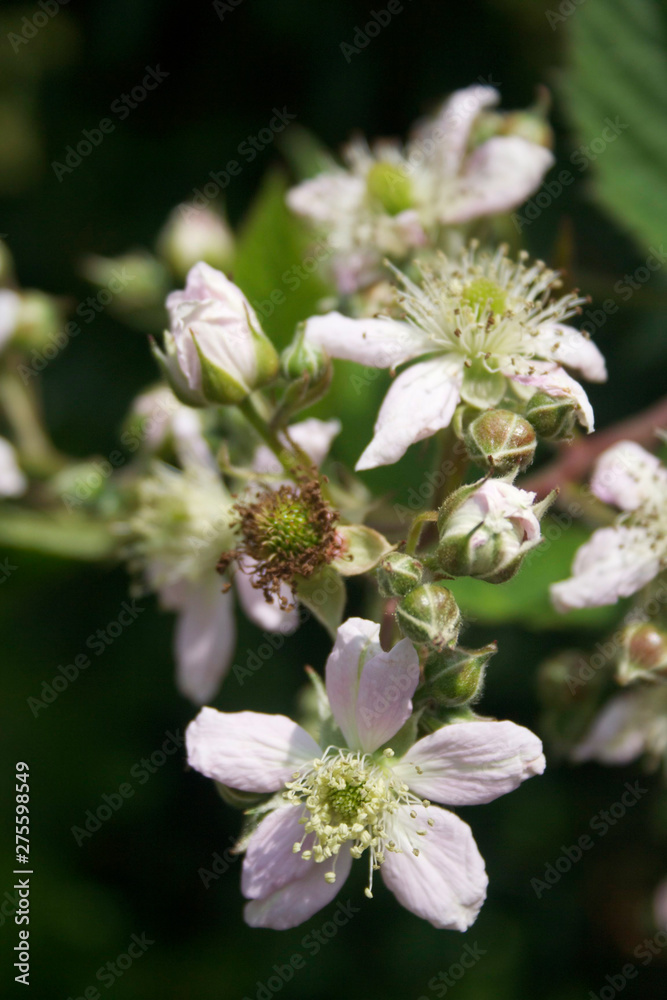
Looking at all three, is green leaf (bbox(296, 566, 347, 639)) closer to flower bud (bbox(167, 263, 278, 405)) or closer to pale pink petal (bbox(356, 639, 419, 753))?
pale pink petal (bbox(356, 639, 419, 753))

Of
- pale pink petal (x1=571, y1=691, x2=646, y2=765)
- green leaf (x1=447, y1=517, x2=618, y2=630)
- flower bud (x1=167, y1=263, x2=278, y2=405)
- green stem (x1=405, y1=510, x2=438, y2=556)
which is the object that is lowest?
pale pink petal (x1=571, y1=691, x2=646, y2=765)

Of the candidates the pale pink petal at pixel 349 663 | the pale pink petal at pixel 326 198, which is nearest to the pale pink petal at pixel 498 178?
the pale pink petal at pixel 326 198

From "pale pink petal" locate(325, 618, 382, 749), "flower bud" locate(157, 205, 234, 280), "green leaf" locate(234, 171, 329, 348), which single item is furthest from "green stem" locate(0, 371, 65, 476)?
"pale pink petal" locate(325, 618, 382, 749)

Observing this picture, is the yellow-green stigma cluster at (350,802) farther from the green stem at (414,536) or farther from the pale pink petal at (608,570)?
the pale pink petal at (608,570)

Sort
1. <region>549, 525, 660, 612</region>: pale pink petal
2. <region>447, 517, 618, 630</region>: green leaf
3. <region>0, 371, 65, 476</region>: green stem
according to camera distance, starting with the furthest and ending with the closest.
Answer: <region>0, 371, 65, 476</region>: green stem < <region>447, 517, 618, 630</region>: green leaf < <region>549, 525, 660, 612</region>: pale pink petal

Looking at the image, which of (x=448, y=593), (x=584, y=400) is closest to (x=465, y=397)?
(x=584, y=400)

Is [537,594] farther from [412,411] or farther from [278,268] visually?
[278,268]
